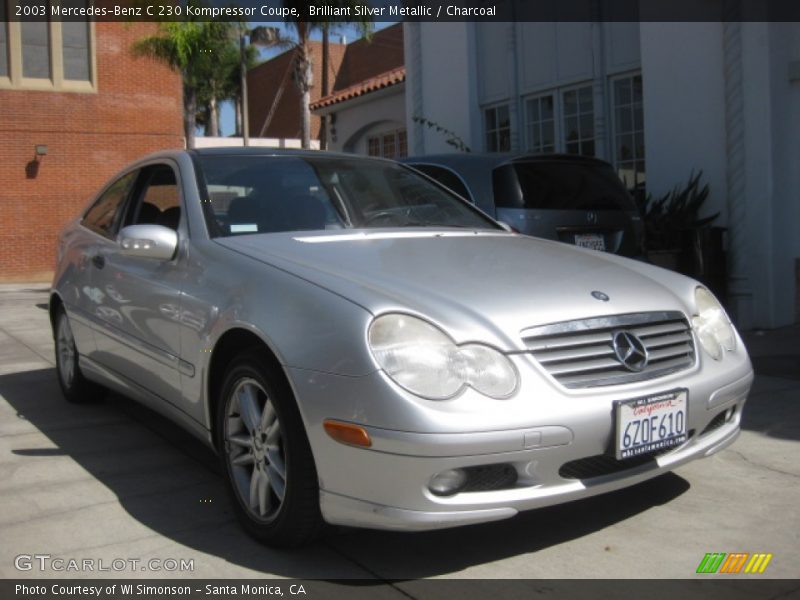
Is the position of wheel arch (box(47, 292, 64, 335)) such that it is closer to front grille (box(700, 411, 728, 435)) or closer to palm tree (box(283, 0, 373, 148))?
front grille (box(700, 411, 728, 435))

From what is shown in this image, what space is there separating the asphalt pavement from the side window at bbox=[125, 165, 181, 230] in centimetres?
122

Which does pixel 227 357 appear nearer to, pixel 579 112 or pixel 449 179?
pixel 449 179

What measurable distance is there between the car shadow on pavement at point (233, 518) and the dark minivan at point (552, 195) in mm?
2551

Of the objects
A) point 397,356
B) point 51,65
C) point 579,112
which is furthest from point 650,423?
point 51,65

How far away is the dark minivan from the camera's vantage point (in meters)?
6.17

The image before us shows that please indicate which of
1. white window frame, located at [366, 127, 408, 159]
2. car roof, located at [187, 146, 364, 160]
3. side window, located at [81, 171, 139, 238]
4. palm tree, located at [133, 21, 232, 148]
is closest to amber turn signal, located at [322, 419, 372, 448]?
car roof, located at [187, 146, 364, 160]

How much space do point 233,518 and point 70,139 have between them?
18446mm

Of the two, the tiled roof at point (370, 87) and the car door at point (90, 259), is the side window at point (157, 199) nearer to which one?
the car door at point (90, 259)

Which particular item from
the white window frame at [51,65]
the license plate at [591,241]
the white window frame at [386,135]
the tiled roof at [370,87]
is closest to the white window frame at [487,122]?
the tiled roof at [370,87]

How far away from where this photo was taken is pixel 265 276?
3.37 metres

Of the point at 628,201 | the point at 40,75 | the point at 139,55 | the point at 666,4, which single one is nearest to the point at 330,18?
the point at 139,55

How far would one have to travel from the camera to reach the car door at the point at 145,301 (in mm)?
3967

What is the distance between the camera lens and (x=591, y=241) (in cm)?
636

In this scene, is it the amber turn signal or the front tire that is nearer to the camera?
the amber turn signal
